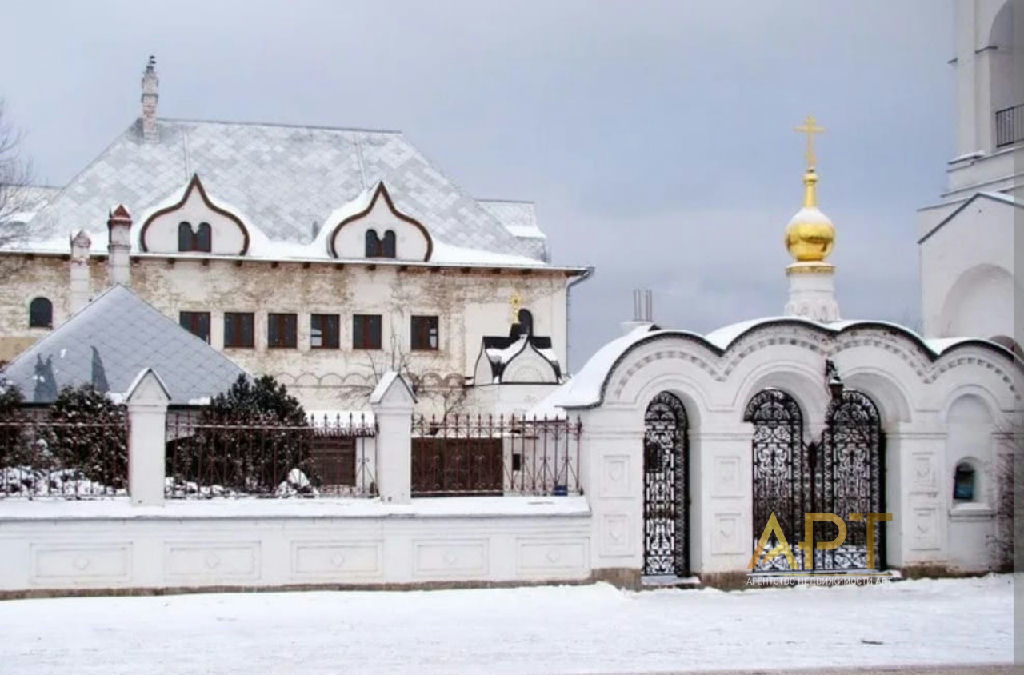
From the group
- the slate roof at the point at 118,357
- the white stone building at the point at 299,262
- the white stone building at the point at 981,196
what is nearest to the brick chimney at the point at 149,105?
the white stone building at the point at 299,262

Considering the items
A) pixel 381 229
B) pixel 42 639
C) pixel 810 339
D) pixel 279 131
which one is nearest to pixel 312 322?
pixel 381 229

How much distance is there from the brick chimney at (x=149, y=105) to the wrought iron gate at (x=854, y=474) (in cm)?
2841

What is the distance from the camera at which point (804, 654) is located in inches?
495

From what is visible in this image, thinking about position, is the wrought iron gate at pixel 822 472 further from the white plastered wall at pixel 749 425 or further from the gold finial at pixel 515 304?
the gold finial at pixel 515 304

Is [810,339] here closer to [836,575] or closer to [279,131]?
[836,575]

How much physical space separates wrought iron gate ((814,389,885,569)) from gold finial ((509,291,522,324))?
20.9 m

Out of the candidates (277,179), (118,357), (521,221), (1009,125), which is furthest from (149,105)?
(1009,125)

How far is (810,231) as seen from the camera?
774 inches

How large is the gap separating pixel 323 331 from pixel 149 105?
8.50 metres

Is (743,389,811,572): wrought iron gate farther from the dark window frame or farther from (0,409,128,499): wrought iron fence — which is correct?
the dark window frame

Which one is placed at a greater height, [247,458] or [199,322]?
[199,322]

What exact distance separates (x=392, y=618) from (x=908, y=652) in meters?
4.85

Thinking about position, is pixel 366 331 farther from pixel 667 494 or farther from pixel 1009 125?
pixel 667 494

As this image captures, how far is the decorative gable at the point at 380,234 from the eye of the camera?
39.3 m
